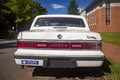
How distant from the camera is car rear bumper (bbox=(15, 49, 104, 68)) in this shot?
6.54 m

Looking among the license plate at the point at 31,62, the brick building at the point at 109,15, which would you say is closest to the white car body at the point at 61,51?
the license plate at the point at 31,62

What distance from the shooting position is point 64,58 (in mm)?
6531

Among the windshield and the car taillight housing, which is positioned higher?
the windshield

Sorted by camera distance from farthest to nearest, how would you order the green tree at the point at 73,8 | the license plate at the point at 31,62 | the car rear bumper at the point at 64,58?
1. the green tree at the point at 73,8
2. the license plate at the point at 31,62
3. the car rear bumper at the point at 64,58

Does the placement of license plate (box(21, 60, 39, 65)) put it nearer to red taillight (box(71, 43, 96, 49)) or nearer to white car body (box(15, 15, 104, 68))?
white car body (box(15, 15, 104, 68))

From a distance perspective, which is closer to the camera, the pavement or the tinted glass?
the pavement

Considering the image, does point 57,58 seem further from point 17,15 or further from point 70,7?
point 70,7

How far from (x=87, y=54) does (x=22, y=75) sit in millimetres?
2238

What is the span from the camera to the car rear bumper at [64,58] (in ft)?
21.4

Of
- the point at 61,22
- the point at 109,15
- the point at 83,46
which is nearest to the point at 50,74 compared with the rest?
the point at 83,46

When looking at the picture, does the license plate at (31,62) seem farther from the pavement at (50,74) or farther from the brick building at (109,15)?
the brick building at (109,15)

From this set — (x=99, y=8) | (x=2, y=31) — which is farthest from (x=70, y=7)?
(x=2, y=31)

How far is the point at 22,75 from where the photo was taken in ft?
25.6

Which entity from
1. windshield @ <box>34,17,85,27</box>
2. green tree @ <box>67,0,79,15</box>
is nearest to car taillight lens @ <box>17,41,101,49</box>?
windshield @ <box>34,17,85,27</box>
